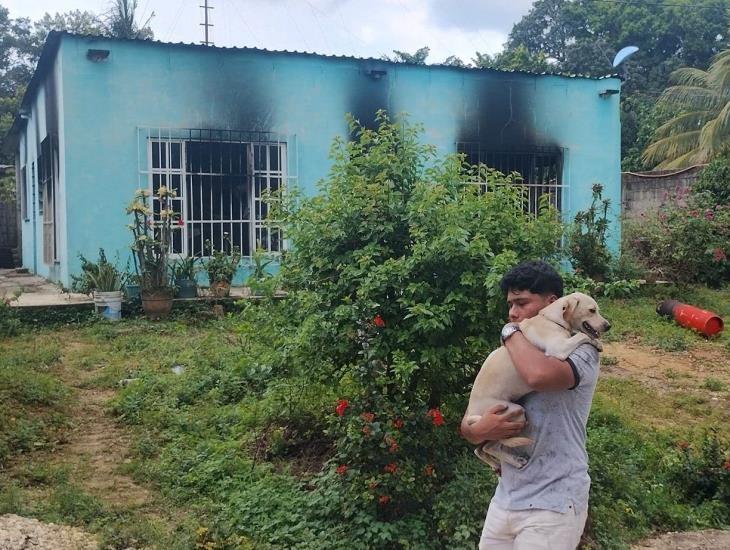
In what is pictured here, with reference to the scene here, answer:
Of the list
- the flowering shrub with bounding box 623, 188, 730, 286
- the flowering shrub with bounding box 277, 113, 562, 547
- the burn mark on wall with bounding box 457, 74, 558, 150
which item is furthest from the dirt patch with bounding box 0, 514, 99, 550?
the flowering shrub with bounding box 623, 188, 730, 286

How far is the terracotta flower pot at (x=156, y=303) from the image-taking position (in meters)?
8.96

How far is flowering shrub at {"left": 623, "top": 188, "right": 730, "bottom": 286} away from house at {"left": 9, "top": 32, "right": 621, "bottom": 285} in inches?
43.5

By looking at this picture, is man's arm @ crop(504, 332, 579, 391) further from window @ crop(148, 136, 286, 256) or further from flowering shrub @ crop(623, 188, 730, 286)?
flowering shrub @ crop(623, 188, 730, 286)

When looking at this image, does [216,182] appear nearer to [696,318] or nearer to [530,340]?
[696,318]

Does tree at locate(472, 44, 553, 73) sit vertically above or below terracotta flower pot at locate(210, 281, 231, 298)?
above

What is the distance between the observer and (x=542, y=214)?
4102 millimetres

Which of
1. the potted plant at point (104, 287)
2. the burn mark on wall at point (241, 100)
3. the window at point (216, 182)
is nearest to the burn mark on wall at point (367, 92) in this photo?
the burn mark on wall at point (241, 100)

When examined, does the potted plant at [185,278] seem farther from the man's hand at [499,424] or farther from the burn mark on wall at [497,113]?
the man's hand at [499,424]

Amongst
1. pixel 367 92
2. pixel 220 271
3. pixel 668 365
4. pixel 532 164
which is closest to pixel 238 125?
pixel 367 92

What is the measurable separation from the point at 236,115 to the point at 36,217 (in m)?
5.90

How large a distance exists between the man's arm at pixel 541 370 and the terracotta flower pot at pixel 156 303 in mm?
7340

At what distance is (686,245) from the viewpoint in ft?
37.3

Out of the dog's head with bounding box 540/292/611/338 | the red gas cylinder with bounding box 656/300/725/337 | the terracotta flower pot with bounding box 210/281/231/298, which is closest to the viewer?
the dog's head with bounding box 540/292/611/338

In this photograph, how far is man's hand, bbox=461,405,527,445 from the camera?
7.49 ft
